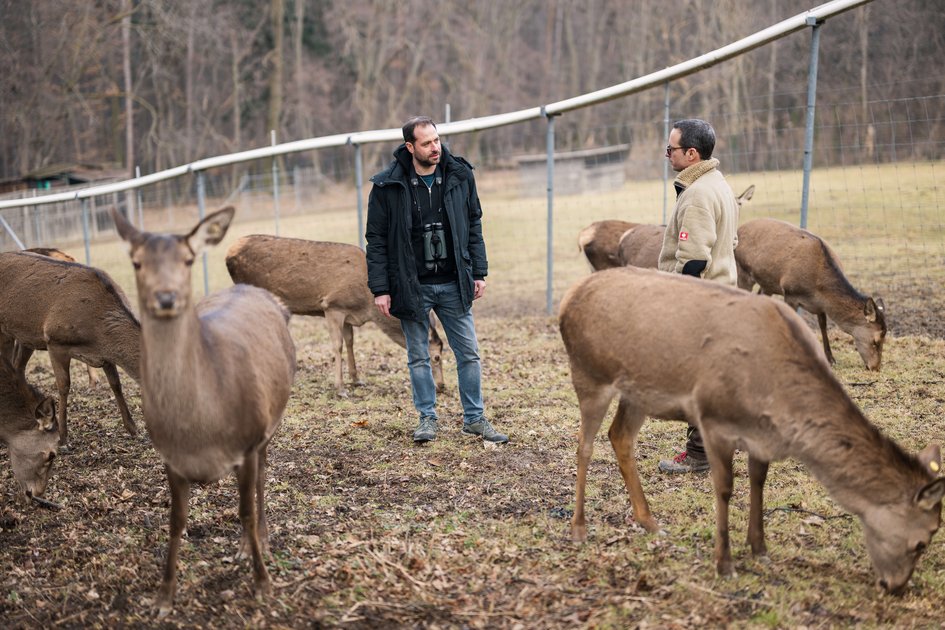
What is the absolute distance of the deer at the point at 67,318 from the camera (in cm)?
754

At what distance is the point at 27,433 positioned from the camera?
6.38 m

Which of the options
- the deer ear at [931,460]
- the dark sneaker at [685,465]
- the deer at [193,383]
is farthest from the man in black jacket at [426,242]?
the deer ear at [931,460]

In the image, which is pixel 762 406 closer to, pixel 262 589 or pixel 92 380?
pixel 262 589

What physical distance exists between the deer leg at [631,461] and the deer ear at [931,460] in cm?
147

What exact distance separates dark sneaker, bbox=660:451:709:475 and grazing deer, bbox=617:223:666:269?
406cm

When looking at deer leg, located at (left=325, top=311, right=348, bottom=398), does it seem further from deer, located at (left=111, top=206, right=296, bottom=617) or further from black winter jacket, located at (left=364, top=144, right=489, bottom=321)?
deer, located at (left=111, top=206, right=296, bottom=617)

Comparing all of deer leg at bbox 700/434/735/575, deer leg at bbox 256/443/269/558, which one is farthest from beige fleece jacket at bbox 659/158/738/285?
deer leg at bbox 256/443/269/558

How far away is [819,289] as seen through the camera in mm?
9234

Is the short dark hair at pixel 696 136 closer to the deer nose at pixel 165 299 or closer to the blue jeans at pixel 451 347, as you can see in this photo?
the blue jeans at pixel 451 347

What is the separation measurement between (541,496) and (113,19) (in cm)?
3271

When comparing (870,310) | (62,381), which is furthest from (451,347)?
(870,310)

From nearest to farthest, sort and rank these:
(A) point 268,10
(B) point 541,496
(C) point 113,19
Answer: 1. (B) point 541,496
2. (C) point 113,19
3. (A) point 268,10

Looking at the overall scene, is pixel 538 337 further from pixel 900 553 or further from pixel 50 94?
pixel 50 94

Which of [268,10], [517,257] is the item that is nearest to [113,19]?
[268,10]
